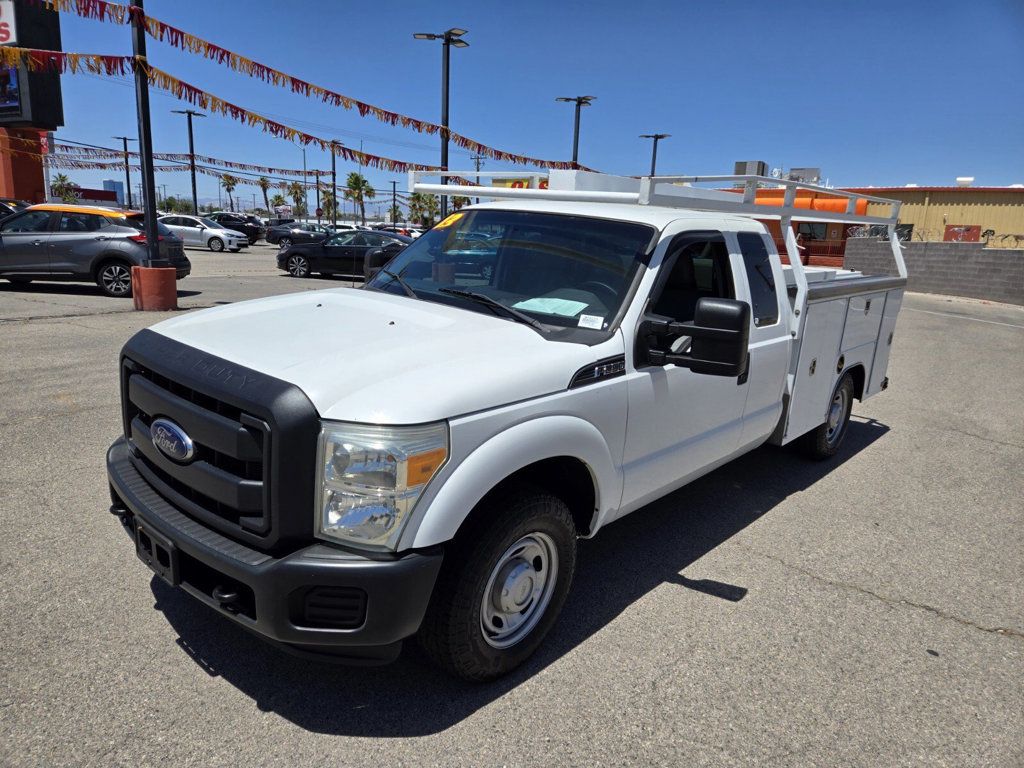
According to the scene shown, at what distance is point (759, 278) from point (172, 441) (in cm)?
324

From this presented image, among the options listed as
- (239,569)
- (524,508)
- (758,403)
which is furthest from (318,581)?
(758,403)

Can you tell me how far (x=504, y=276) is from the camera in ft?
11.8

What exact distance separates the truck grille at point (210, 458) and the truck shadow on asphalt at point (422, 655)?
71 cm

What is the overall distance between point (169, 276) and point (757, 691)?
11.0m

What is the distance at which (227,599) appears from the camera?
237 centimetres

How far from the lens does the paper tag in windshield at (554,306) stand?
326cm

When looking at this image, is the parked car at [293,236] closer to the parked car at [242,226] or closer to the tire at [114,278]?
the parked car at [242,226]

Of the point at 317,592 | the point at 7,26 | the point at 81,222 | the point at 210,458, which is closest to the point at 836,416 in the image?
the point at 317,592

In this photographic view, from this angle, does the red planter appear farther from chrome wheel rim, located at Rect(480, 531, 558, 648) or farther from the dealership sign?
the dealership sign

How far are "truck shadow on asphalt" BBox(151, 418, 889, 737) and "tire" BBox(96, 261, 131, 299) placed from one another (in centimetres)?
1134

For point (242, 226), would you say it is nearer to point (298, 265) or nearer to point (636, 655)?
point (298, 265)

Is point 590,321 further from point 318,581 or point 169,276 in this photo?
→ point 169,276

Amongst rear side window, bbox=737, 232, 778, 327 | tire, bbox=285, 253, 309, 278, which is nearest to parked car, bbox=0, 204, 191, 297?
tire, bbox=285, 253, 309, 278

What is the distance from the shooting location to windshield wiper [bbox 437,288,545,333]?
123 inches
